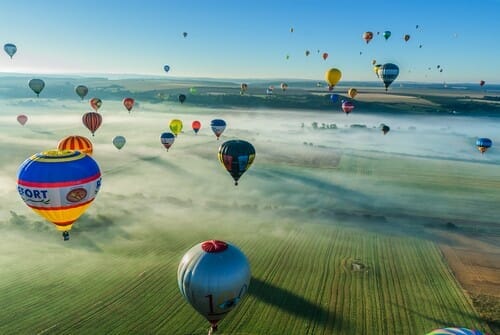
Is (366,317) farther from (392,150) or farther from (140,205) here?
(392,150)

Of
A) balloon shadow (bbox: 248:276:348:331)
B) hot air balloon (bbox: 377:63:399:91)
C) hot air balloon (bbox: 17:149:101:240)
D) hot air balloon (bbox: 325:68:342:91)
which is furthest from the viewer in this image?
hot air balloon (bbox: 325:68:342:91)

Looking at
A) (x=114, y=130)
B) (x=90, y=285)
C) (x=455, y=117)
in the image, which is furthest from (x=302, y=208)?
(x=455, y=117)

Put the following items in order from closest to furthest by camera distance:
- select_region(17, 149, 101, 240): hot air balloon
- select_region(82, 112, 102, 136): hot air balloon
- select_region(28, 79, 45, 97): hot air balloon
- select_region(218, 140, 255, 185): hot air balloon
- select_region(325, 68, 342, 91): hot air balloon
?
1. select_region(17, 149, 101, 240): hot air balloon
2. select_region(218, 140, 255, 185): hot air balloon
3. select_region(82, 112, 102, 136): hot air balloon
4. select_region(325, 68, 342, 91): hot air balloon
5. select_region(28, 79, 45, 97): hot air balloon

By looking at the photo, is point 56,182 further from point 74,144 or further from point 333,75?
point 333,75

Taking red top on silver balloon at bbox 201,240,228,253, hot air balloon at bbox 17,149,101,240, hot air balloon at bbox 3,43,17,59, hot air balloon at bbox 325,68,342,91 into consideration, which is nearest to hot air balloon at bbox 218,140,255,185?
hot air balloon at bbox 17,149,101,240

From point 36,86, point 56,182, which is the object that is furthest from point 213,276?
point 36,86

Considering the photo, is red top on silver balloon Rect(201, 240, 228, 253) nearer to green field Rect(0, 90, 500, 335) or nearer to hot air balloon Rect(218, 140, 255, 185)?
green field Rect(0, 90, 500, 335)

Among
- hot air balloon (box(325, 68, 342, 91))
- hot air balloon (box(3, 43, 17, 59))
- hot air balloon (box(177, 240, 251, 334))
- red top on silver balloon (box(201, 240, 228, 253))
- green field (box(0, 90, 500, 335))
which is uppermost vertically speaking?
hot air balloon (box(3, 43, 17, 59))
